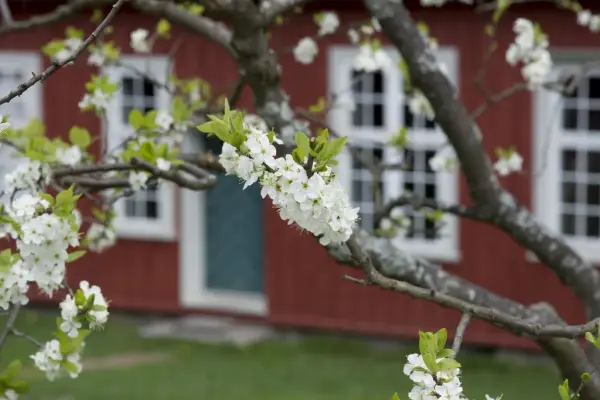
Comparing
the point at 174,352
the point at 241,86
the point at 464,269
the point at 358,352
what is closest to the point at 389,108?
the point at 464,269

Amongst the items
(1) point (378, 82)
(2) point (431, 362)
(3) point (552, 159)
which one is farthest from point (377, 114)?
(2) point (431, 362)

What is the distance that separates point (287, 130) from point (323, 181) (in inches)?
60.3

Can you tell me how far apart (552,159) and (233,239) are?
388 cm

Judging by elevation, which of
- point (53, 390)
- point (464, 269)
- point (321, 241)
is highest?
point (321, 241)

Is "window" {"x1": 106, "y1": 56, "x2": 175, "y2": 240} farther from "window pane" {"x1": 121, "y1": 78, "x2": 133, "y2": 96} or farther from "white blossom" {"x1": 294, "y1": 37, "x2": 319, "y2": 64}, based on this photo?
"white blossom" {"x1": 294, "y1": 37, "x2": 319, "y2": 64}

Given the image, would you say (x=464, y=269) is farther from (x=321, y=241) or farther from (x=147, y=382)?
(x=321, y=241)

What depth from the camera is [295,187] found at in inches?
99.8

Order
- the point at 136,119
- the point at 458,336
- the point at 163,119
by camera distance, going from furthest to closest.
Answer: the point at 163,119, the point at 136,119, the point at 458,336

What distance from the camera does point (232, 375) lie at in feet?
33.9

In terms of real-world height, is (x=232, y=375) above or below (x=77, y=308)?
below

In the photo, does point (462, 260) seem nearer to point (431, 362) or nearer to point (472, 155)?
point (472, 155)

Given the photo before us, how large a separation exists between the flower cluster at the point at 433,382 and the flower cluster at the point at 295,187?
350 mm

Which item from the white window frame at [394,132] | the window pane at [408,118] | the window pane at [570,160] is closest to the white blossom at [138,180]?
the white window frame at [394,132]

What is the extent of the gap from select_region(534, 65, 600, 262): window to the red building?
0.04 ft
